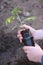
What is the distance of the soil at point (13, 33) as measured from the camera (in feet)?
8.97

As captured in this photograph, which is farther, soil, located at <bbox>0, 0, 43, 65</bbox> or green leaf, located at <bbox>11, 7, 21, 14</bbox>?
green leaf, located at <bbox>11, 7, 21, 14</bbox>

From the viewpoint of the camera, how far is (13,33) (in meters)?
3.10

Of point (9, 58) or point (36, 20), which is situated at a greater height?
point (36, 20)

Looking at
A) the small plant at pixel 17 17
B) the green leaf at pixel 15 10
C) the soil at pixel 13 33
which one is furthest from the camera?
the green leaf at pixel 15 10

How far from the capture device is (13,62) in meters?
2.71

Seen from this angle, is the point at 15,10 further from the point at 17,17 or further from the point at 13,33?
the point at 13,33

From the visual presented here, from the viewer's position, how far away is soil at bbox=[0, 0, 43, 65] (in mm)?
2734

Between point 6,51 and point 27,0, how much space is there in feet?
4.16

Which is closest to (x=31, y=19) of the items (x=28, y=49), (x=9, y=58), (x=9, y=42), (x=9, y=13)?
(x=9, y=13)

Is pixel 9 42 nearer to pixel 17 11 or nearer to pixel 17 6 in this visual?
pixel 17 11

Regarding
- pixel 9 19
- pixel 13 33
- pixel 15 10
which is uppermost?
pixel 15 10

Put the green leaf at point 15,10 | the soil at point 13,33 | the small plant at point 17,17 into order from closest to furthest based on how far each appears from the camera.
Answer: the soil at point 13,33
the small plant at point 17,17
the green leaf at point 15,10

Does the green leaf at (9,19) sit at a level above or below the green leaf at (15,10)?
below

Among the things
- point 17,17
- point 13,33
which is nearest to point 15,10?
point 17,17
